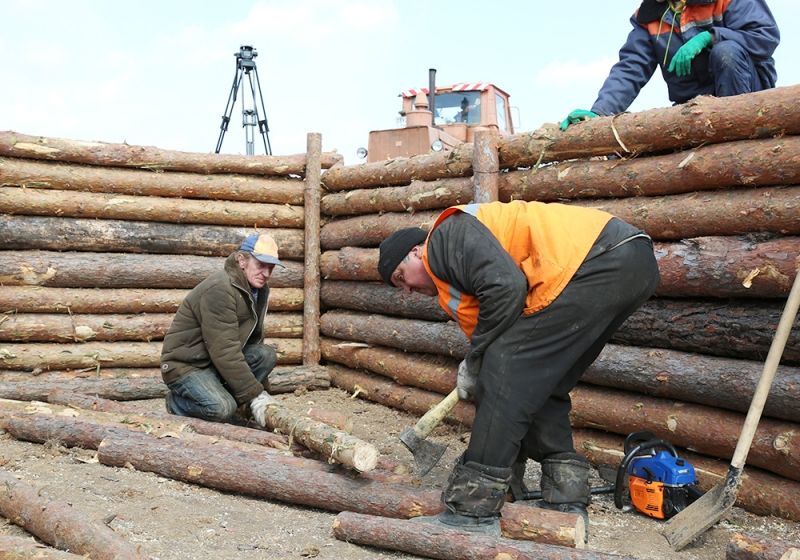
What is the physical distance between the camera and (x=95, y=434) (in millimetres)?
5438

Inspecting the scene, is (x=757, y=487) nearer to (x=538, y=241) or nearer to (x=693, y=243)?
(x=693, y=243)

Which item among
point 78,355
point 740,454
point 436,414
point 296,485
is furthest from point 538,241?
point 78,355

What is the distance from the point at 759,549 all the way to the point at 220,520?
2.63 meters

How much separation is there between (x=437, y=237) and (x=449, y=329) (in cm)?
292

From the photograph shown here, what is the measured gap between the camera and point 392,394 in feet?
25.0

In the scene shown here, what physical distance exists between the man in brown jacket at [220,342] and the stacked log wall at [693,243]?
172 cm

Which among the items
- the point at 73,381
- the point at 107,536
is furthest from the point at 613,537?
the point at 73,381

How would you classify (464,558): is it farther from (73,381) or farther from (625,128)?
(73,381)

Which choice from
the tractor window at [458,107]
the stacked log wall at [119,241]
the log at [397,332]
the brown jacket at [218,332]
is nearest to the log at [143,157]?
the stacked log wall at [119,241]

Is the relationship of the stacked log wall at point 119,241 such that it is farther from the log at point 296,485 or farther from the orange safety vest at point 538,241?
the orange safety vest at point 538,241

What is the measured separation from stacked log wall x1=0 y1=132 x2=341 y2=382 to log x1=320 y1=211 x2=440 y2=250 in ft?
1.42

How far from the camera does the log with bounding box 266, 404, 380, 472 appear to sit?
444cm

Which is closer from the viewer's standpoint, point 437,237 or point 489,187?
point 437,237

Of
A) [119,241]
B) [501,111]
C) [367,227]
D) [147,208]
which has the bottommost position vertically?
[119,241]
